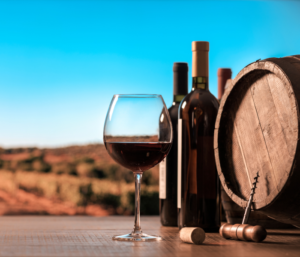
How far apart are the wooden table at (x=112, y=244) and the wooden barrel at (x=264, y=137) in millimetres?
94

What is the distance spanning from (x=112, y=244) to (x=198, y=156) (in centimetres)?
36

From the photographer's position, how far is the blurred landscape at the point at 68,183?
7406 mm

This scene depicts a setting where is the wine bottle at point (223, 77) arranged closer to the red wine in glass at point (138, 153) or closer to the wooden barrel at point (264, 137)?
the wooden barrel at point (264, 137)

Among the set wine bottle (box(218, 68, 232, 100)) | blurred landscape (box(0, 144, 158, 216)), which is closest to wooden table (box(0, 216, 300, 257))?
wine bottle (box(218, 68, 232, 100))

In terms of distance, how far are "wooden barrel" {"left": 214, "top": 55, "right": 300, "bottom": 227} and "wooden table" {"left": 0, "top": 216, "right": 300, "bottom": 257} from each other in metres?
0.09

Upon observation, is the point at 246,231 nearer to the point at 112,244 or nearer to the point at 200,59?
the point at 112,244

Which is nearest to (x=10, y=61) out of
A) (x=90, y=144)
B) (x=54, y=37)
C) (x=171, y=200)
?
(x=54, y=37)

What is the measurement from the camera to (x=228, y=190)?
3.16 ft

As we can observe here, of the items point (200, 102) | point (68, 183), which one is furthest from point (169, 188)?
point (68, 183)

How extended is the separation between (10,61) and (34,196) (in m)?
2.82

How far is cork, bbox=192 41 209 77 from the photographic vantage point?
1.08 metres

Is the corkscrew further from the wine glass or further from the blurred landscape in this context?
the blurred landscape

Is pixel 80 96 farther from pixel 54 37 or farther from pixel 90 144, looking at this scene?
pixel 90 144

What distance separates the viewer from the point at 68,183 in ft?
26.5
